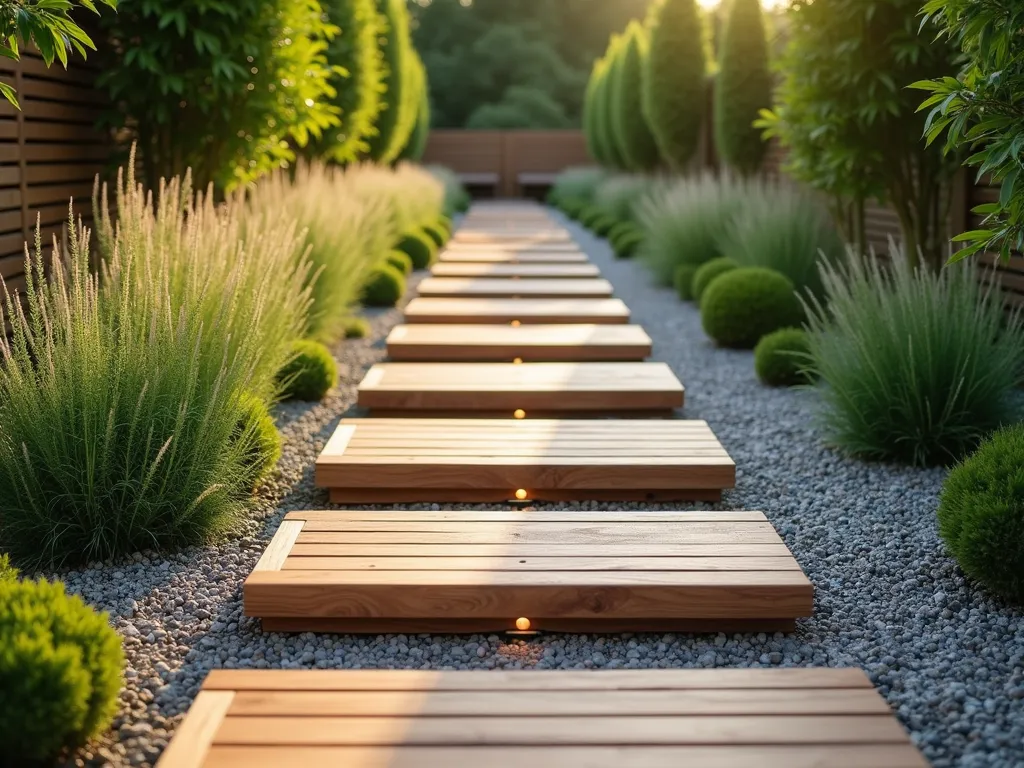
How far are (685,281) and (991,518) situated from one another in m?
5.99

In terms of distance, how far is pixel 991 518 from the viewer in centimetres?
280

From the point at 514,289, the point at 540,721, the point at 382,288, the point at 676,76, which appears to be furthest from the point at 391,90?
the point at 540,721

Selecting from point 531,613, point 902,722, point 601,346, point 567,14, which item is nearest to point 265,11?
point 601,346

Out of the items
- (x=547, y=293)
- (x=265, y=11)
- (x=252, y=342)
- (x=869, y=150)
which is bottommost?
(x=547, y=293)

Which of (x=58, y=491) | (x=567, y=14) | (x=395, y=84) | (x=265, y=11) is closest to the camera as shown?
(x=58, y=491)

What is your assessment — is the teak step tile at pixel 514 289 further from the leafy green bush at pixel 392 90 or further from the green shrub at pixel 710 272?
the leafy green bush at pixel 392 90

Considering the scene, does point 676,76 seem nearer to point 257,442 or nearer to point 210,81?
point 210,81

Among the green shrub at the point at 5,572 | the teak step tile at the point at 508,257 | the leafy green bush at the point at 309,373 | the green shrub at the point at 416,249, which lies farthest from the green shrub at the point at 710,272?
the green shrub at the point at 5,572

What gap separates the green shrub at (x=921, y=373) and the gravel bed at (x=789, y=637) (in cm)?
20

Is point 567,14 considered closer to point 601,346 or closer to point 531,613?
point 601,346

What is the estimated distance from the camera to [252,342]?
3.47 metres

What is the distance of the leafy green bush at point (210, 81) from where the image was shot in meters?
5.31

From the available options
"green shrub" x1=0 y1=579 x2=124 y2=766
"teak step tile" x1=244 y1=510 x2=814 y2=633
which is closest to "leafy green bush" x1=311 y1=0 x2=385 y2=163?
"teak step tile" x1=244 y1=510 x2=814 y2=633

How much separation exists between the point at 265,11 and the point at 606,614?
162 inches
